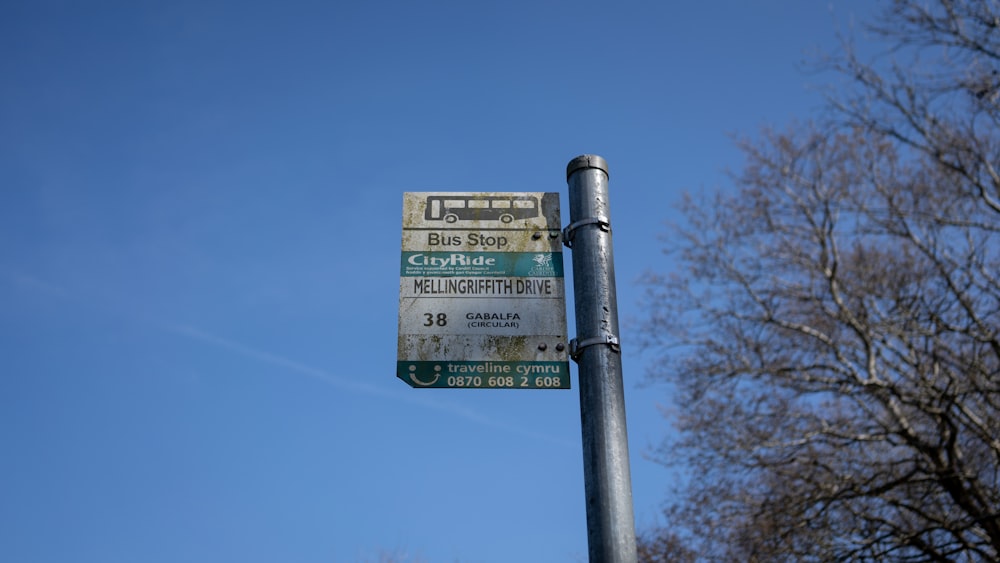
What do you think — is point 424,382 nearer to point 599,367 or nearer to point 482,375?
point 482,375

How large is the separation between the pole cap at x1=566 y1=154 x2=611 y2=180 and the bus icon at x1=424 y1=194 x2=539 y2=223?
0.31 metres

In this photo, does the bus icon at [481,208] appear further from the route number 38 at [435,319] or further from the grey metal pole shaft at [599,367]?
the route number 38 at [435,319]

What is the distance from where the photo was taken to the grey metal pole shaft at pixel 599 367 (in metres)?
2.81

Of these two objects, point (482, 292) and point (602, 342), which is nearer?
point (602, 342)

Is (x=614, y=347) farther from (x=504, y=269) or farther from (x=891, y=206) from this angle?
(x=891, y=206)

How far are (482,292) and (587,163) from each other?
0.66 metres

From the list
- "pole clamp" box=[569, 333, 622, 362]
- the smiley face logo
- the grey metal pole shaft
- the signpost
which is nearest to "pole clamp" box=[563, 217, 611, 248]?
the grey metal pole shaft

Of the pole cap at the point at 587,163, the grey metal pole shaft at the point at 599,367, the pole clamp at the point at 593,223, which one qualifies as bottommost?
the grey metal pole shaft at the point at 599,367

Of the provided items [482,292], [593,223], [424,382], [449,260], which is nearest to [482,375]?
[424,382]

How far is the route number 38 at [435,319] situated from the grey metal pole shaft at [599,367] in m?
0.55

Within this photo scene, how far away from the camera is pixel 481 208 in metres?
3.72

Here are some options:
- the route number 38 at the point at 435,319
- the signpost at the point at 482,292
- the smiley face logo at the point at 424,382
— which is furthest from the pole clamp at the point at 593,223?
the smiley face logo at the point at 424,382

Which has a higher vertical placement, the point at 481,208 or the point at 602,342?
the point at 481,208

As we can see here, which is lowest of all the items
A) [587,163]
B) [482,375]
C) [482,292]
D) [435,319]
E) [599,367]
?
[599,367]
